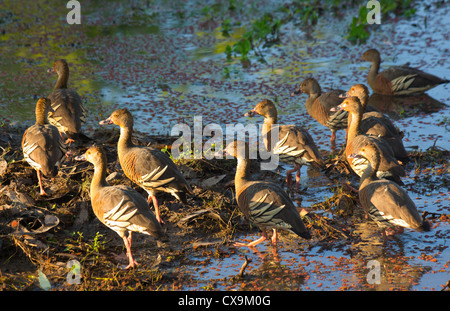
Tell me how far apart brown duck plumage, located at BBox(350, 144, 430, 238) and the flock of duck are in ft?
0.03

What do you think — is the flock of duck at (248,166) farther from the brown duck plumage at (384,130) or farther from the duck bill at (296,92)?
the duck bill at (296,92)

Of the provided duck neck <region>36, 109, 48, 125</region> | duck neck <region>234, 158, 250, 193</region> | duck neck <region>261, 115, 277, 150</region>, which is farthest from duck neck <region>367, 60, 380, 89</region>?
duck neck <region>36, 109, 48, 125</region>

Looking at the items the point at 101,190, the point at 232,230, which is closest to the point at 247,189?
the point at 232,230

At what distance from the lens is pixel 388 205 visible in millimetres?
6211

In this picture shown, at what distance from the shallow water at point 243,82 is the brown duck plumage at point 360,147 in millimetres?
455

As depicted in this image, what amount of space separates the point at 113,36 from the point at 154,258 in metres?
9.09

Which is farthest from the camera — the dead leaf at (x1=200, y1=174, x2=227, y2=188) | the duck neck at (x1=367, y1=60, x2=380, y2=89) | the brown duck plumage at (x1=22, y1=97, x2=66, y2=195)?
the duck neck at (x1=367, y1=60, x2=380, y2=89)

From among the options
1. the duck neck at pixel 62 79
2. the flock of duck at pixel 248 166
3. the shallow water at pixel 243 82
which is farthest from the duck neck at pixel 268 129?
the duck neck at pixel 62 79

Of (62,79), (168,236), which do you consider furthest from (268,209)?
(62,79)

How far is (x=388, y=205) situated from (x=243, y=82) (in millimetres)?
5829

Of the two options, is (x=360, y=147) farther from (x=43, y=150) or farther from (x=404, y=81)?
(x=404, y=81)

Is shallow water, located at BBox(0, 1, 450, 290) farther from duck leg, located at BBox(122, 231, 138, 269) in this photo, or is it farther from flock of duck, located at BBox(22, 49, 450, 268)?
duck leg, located at BBox(122, 231, 138, 269)

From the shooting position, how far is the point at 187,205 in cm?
720

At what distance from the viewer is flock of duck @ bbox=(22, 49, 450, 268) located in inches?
241
